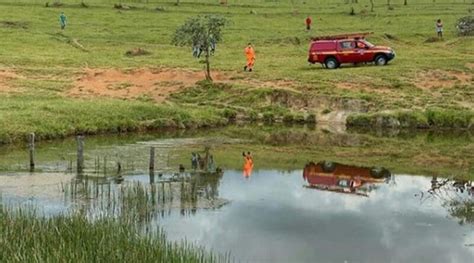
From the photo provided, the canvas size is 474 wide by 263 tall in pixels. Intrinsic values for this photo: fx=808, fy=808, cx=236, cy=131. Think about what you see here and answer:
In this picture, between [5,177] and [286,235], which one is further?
[5,177]

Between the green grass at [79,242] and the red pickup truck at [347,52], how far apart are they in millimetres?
37520

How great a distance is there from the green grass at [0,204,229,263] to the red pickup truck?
123 ft

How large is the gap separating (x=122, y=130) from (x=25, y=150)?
731 centimetres

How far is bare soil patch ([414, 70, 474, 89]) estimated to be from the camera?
4754 centimetres

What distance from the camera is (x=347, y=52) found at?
53.3m

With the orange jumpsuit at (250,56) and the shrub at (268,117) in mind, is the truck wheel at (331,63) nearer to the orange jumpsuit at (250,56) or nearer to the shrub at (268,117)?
the orange jumpsuit at (250,56)

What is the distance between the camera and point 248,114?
148ft

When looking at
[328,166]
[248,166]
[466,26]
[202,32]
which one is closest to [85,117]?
[248,166]

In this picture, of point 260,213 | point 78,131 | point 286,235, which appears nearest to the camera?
point 286,235

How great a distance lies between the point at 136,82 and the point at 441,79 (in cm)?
1841

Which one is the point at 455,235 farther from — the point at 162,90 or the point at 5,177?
the point at 162,90

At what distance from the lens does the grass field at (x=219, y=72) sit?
134ft

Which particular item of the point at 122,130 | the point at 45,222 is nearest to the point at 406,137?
the point at 122,130

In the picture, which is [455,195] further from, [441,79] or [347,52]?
[347,52]
